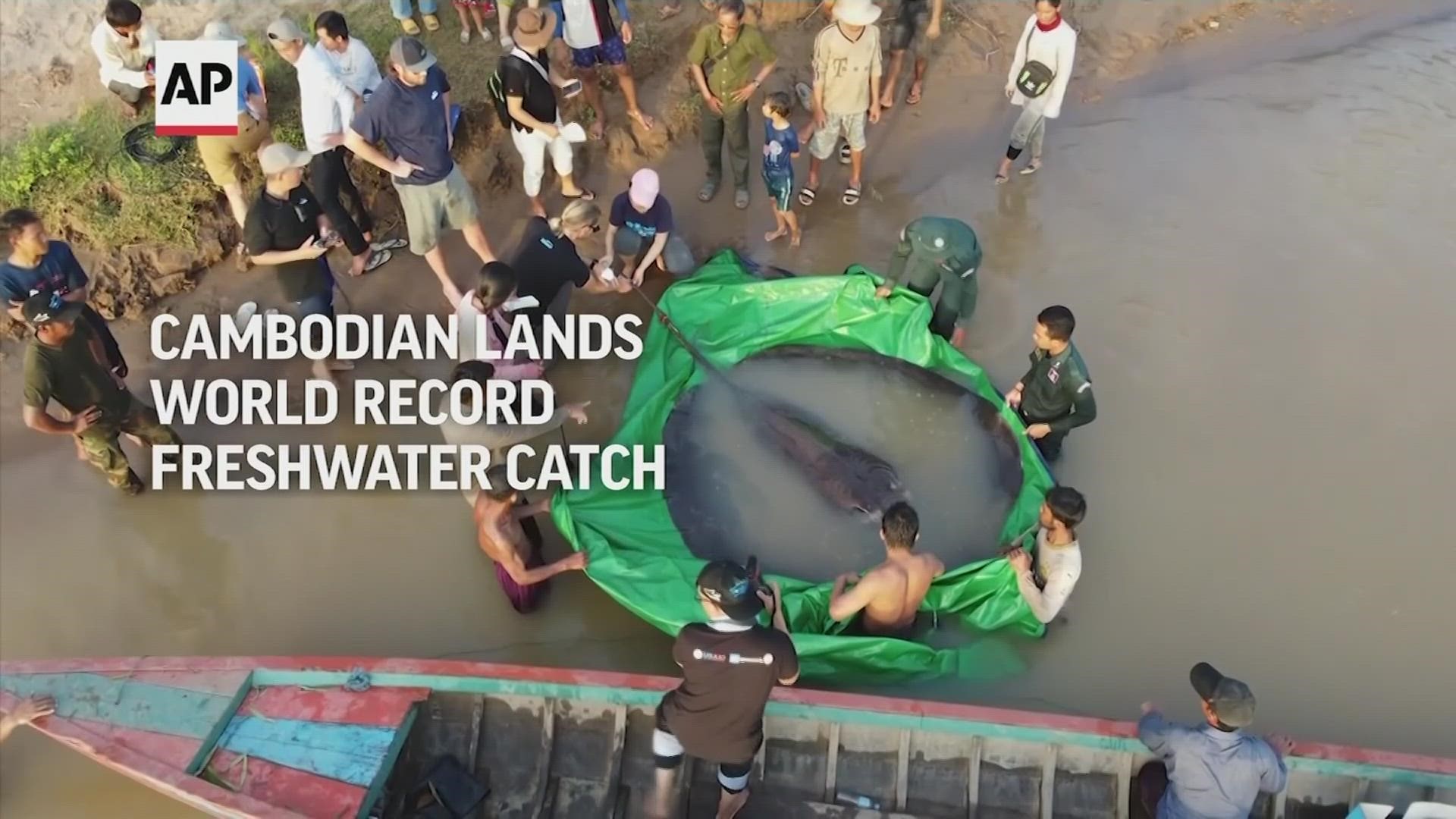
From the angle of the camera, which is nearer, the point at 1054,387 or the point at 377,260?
the point at 1054,387

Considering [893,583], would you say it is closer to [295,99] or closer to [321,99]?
[321,99]

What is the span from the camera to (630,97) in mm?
7609

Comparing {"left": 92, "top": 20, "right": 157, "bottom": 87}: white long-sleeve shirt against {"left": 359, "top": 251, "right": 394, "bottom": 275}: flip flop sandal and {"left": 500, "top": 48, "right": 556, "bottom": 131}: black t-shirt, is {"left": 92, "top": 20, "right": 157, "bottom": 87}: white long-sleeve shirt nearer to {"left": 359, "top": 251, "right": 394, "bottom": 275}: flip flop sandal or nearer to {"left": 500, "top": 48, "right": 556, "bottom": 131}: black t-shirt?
{"left": 359, "top": 251, "right": 394, "bottom": 275}: flip flop sandal

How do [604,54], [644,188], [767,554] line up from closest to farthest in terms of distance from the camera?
[767,554], [644,188], [604,54]

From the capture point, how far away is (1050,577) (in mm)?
4586

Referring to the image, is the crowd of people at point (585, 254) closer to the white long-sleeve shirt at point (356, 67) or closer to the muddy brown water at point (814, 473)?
the white long-sleeve shirt at point (356, 67)

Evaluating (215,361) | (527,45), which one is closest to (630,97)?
(527,45)

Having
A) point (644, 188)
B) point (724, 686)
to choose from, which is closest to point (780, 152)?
point (644, 188)

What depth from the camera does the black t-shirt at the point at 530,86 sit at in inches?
234

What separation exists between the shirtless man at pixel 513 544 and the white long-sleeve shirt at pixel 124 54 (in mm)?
4231

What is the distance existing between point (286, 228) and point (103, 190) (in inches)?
112

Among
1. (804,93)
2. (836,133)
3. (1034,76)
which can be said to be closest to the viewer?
(1034,76)

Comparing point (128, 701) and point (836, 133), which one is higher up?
point (836, 133)

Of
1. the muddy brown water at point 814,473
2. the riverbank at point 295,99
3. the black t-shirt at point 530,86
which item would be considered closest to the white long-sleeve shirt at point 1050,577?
the muddy brown water at point 814,473
